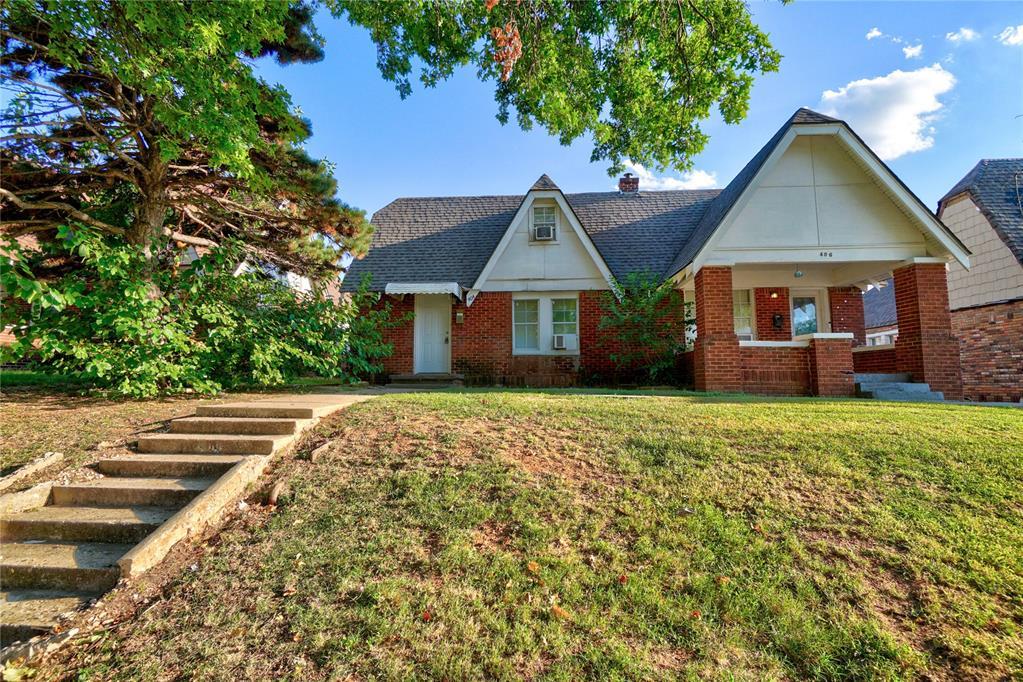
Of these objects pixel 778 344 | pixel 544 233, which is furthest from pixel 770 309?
pixel 544 233

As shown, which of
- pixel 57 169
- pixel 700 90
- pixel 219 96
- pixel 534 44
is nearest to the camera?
pixel 219 96

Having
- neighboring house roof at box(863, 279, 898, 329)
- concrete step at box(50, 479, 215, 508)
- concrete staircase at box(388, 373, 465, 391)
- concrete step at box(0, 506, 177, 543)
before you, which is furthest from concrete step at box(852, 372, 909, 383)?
neighboring house roof at box(863, 279, 898, 329)

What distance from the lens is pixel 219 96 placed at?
573cm

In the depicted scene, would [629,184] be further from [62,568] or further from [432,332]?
[62,568]

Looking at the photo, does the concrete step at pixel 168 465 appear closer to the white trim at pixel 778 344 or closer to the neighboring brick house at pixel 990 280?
the white trim at pixel 778 344

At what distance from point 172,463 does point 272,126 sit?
5.82 meters

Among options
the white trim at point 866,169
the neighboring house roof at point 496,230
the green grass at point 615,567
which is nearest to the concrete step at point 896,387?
the white trim at point 866,169

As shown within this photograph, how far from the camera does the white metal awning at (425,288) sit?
1227 centimetres

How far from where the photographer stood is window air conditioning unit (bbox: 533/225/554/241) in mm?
12867

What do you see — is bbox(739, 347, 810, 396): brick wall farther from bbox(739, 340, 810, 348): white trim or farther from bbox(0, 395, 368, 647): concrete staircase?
bbox(0, 395, 368, 647): concrete staircase

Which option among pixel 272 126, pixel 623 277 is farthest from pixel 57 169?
pixel 623 277

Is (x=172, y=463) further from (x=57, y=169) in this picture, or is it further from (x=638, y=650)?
(x=57, y=169)

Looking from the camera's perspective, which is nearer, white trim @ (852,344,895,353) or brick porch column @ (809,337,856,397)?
brick porch column @ (809,337,856,397)

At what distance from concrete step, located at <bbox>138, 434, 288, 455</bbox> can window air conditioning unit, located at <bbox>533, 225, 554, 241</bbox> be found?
9.30 meters
